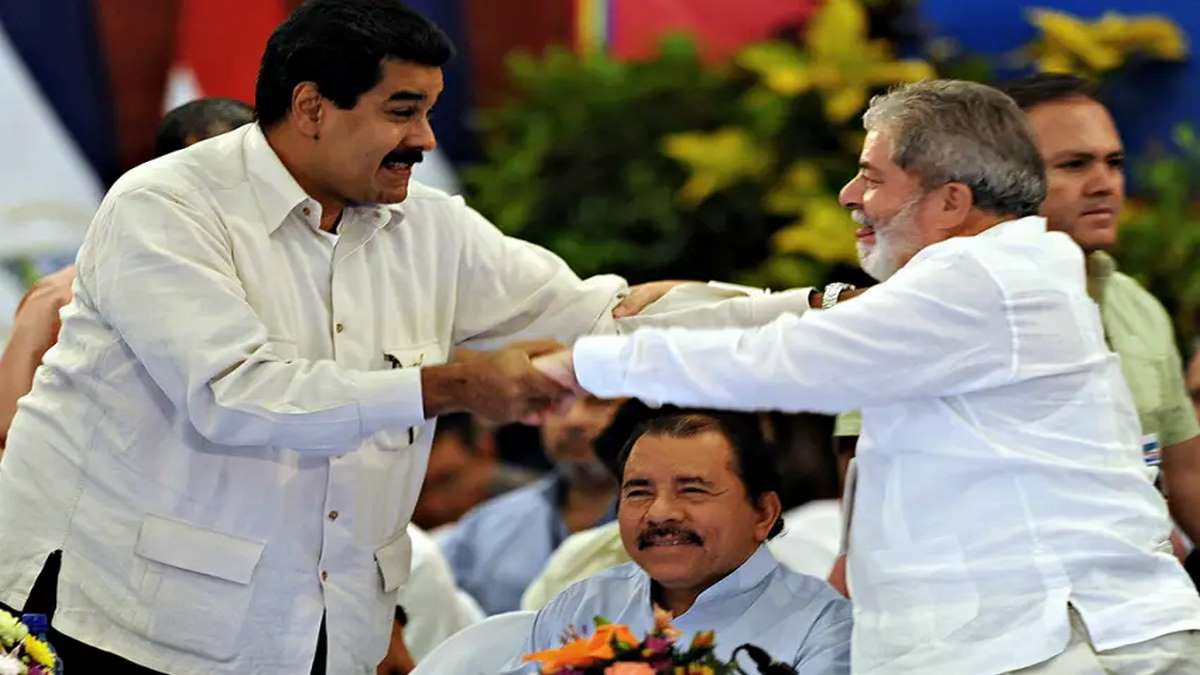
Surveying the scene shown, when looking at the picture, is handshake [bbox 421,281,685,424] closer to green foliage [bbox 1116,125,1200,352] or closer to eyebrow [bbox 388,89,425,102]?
eyebrow [bbox 388,89,425,102]

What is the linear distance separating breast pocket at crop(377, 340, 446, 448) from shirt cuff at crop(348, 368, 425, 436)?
0.17 m

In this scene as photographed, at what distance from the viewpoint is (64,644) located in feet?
10.9

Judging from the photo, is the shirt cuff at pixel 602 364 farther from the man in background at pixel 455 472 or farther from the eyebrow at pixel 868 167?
the man in background at pixel 455 472

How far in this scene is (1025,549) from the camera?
9.51ft

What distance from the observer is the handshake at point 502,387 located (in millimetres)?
3193

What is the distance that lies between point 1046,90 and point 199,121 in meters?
1.55

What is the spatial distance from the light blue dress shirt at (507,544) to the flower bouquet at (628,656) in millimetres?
2738

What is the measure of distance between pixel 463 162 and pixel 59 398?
4.29 meters

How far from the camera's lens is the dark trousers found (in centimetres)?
333

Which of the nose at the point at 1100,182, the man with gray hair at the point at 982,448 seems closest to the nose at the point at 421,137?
the man with gray hair at the point at 982,448

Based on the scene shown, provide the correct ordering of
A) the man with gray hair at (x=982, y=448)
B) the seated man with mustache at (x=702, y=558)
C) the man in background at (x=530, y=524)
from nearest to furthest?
the man with gray hair at (x=982, y=448)
the seated man with mustache at (x=702, y=558)
the man in background at (x=530, y=524)

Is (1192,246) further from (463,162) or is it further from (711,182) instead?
(463,162)

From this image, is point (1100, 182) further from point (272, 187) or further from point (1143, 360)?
point (272, 187)

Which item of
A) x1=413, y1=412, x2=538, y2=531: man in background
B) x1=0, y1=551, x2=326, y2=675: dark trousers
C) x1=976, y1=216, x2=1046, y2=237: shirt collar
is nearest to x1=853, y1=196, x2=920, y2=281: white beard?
x1=976, y1=216, x2=1046, y2=237: shirt collar
